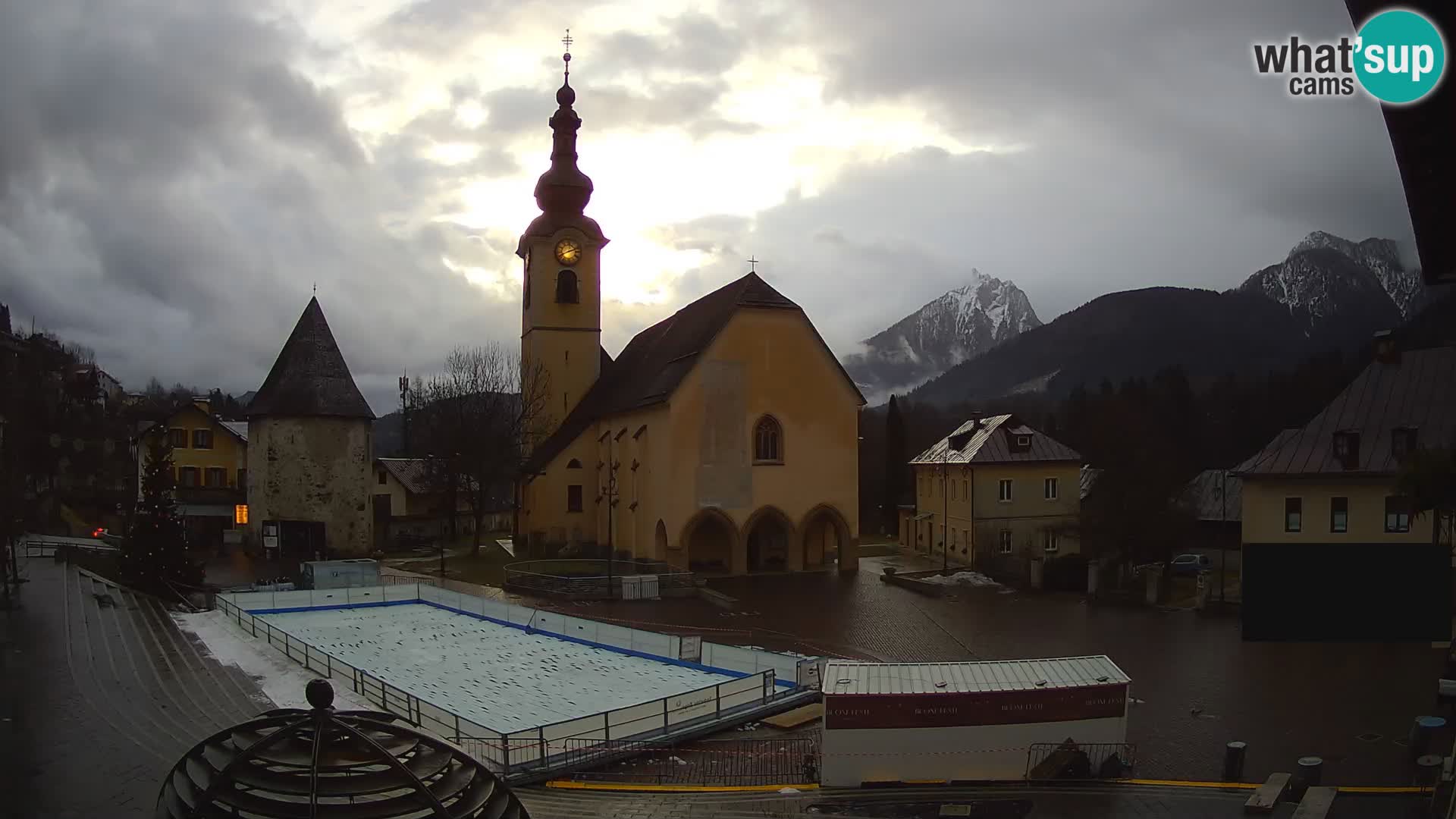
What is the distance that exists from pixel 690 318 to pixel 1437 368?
27.5 m

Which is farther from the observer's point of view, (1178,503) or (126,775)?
(1178,503)

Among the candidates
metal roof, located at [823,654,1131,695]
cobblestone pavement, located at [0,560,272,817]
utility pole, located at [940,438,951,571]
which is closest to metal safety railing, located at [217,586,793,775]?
cobblestone pavement, located at [0,560,272,817]

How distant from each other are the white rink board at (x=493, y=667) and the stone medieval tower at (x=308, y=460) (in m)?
15.7

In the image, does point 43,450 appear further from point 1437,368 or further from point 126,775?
point 1437,368

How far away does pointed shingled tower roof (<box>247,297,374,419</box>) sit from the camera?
44.1 metres

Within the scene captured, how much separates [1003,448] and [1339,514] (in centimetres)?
1821

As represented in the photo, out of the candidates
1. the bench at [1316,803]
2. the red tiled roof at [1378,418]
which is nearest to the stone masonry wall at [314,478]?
the red tiled roof at [1378,418]

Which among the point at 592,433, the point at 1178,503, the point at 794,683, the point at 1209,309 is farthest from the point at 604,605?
the point at 1209,309

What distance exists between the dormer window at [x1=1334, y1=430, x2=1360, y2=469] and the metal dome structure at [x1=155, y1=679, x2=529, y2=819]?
83.4 feet

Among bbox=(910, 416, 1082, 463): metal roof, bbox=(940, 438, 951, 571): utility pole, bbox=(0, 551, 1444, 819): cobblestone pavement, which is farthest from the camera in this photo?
bbox=(940, 438, 951, 571): utility pole

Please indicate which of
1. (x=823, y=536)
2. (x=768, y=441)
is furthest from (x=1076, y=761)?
(x=823, y=536)

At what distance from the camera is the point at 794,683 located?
18594 mm

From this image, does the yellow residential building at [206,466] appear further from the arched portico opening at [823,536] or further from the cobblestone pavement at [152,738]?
the cobblestone pavement at [152,738]

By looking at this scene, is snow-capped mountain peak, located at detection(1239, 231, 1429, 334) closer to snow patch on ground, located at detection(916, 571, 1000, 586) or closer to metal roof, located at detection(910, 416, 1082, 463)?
metal roof, located at detection(910, 416, 1082, 463)
